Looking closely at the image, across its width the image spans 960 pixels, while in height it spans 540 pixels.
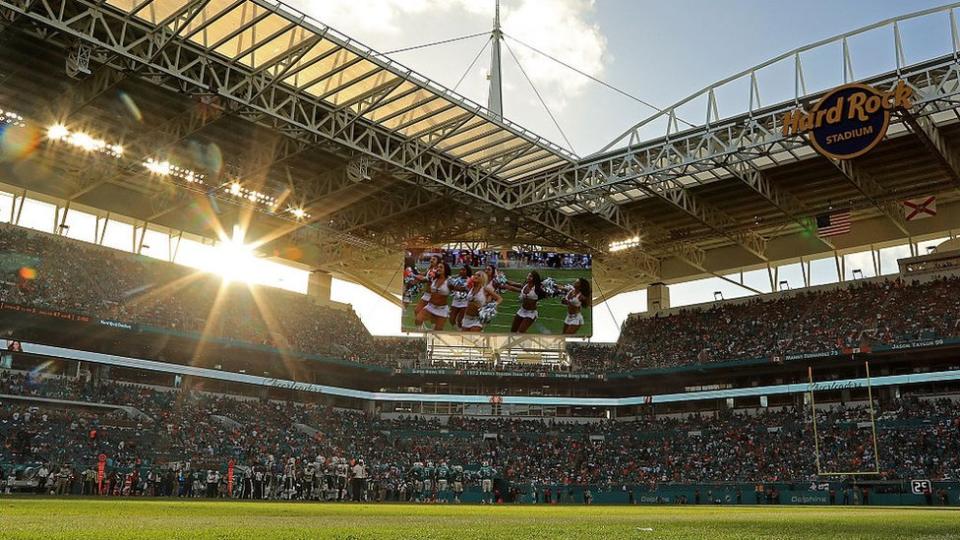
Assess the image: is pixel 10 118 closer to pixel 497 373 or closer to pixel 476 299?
pixel 476 299

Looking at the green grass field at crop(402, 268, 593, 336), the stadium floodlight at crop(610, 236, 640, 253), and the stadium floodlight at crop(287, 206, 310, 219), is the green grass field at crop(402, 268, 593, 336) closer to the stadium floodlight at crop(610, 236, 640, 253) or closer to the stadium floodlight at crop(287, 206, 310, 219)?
the stadium floodlight at crop(610, 236, 640, 253)

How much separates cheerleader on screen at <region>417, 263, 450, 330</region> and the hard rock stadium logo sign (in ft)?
77.9

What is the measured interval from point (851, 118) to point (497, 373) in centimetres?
3120

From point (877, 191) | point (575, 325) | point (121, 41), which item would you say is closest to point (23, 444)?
point (121, 41)

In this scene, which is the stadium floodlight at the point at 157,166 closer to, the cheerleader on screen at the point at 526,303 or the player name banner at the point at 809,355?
the cheerleader on screen at the point at 526,303

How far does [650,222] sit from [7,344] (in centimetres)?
3565

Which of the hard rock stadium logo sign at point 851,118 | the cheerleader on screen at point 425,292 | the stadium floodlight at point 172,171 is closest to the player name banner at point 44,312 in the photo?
the stadium floodlight at point 172,171

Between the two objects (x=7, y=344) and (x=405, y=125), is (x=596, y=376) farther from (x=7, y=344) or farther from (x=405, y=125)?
(x=7, y=344)

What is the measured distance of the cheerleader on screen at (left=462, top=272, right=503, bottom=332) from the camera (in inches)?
1869

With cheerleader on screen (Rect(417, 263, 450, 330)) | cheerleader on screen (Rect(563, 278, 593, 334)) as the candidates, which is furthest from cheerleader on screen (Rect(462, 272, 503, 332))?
cheerleader on screen (Rect(563, 278, 593, 334))

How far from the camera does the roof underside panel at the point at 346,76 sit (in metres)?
26.6

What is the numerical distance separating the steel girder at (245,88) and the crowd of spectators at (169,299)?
54.1ft

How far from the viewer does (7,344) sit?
39031 mm

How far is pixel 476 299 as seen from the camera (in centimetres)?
A: 4750
